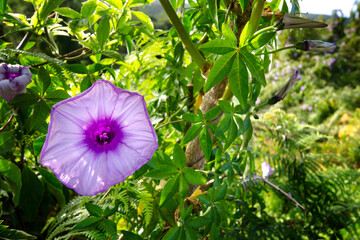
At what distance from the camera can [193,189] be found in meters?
0.76

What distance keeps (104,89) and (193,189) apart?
0.39m

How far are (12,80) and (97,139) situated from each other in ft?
0.52

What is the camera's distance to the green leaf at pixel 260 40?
0.47 m

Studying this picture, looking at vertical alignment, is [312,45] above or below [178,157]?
above

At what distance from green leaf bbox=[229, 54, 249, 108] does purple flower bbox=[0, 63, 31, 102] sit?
33cm

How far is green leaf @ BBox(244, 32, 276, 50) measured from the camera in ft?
1.53

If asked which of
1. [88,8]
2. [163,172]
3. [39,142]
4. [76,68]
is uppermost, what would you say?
[88,8]

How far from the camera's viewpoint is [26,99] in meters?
0.51

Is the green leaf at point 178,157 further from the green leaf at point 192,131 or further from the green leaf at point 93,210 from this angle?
the green leaf at point 93,210

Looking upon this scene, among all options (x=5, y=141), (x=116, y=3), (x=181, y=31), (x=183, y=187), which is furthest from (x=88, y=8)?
(x=183, y=187)

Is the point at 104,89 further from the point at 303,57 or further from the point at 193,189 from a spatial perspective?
the point at 303,57

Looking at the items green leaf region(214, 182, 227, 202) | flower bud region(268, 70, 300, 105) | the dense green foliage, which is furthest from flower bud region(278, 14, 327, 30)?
green leaf region(214, 182, 227, 202)

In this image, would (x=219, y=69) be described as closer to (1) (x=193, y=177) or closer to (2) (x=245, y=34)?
(2) (x=245, y=34)

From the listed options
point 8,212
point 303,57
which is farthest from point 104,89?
point 303,57
